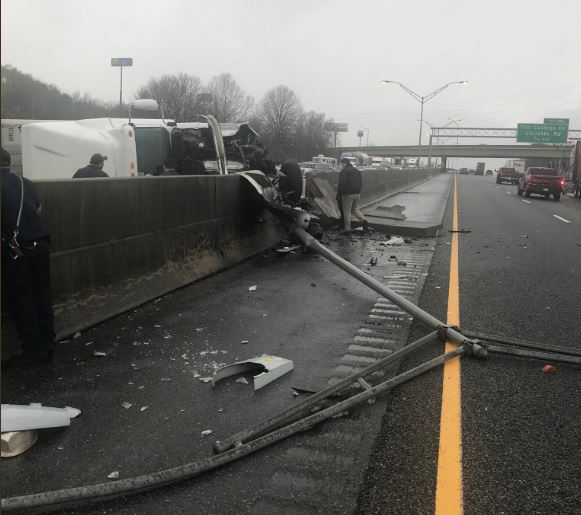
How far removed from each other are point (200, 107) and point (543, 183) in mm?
55762

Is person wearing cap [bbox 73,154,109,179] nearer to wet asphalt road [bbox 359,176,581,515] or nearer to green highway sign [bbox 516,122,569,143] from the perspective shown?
wet asphalt road [bbox 359,176,581,515]

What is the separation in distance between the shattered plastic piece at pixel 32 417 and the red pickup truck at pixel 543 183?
105 feet

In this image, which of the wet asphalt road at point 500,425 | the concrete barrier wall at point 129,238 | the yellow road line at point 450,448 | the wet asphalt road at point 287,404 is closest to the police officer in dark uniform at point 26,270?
the wet asphalt road at point 287,404

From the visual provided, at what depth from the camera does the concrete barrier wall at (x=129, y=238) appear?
5.23m

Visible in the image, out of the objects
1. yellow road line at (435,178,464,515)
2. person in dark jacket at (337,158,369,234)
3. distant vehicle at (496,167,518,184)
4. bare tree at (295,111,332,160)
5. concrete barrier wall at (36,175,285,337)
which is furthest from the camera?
bare tree at (295,111,332,160)

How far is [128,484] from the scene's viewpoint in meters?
2.85

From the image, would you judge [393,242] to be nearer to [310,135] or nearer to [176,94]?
[176,94]

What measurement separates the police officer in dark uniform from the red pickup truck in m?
31.5

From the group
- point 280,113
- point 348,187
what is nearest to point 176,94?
point 280,113

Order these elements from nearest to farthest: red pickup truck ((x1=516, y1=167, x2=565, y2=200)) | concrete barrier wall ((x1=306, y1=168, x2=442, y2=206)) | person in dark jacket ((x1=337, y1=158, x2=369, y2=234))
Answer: person in dark jacket ((x1=337, y1=158, x2=369, y2=234)) < concrete barrier wall ((x1=306, y1=168, x2=442, y2=206)) < red pickup truck ((x1=516, y1=167, x2=565, y2=200))

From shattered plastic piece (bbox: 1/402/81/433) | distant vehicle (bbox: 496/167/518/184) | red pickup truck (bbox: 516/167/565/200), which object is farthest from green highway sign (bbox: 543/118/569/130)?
shattered plastic piece (bbox: 1/402/81/433)

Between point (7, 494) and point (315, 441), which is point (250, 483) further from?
point (7, 494)

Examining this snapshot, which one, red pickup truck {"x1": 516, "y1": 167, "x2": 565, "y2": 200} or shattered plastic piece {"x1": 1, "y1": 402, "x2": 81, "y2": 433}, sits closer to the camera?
shattered plastic piece {"x1": 1, "y1": 402, "x2": 81, "y2": 433}

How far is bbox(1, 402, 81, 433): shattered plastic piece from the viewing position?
323cm
